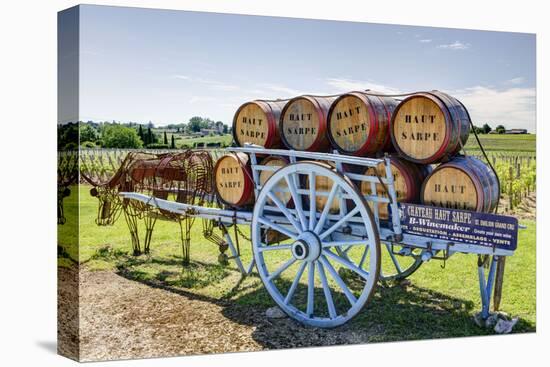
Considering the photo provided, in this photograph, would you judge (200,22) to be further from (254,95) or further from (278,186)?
(278,186)

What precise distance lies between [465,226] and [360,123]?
127cm

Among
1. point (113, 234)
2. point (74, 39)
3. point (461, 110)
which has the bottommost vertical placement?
point (113, 234)

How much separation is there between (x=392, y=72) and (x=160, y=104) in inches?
93.6

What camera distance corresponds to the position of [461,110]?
6.71m

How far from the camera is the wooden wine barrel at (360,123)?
22.4 feet

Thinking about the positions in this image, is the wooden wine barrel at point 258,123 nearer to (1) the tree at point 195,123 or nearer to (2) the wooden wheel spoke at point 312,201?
(1) the tree at point 195,123

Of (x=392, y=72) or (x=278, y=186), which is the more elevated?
(x=392, y=72)

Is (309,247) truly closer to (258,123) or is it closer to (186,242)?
(258,123)

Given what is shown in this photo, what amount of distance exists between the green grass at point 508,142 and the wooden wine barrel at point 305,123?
1.88m

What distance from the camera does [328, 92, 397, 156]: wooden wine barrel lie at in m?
6.83

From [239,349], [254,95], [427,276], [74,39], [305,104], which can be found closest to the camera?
[74,39]

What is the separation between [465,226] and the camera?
21.2 feet

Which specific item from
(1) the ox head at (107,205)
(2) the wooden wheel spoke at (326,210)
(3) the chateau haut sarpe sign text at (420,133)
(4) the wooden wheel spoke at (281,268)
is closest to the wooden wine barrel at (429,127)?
(3) the chateau haut sarpe sign text at (420,133)

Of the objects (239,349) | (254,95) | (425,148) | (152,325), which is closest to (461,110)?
(425,148)
